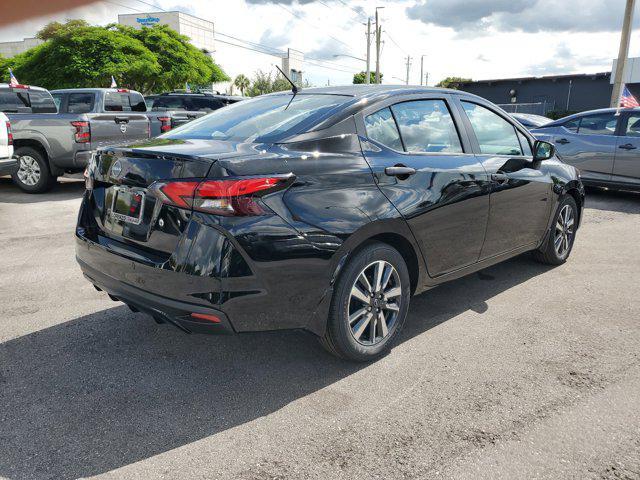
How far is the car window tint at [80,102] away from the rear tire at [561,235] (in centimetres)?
870

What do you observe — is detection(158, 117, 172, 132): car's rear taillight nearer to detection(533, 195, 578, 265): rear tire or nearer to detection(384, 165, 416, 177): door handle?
detection(533, 195, 578, 265): rear tire

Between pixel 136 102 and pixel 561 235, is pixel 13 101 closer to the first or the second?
pixel 136 102

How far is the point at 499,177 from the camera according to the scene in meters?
4.14

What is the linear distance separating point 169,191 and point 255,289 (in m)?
0.67

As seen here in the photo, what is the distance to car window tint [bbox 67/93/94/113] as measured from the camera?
410 inches

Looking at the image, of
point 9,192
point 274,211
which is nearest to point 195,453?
point 274,211

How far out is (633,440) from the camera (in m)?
2.63

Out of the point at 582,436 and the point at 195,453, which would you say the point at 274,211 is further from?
the point at 582,436

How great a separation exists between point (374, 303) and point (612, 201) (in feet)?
26.0

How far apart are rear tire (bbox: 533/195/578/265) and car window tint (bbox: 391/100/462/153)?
5.95ft

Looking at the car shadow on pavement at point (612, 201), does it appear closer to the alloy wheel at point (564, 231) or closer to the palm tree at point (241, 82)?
the alloy wheel at point (564, 231)

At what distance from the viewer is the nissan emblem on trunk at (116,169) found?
122 inches

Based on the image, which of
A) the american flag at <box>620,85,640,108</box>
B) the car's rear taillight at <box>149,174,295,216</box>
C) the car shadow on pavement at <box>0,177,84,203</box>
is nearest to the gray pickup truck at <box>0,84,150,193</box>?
the car shadow on pavement at <box>0,177,84,203</box>

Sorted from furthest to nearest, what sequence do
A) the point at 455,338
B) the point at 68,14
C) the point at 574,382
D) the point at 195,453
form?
1. the point at 455,338
2. the point at 574,382
3. the point at 195,453
4. the point at 68,14
